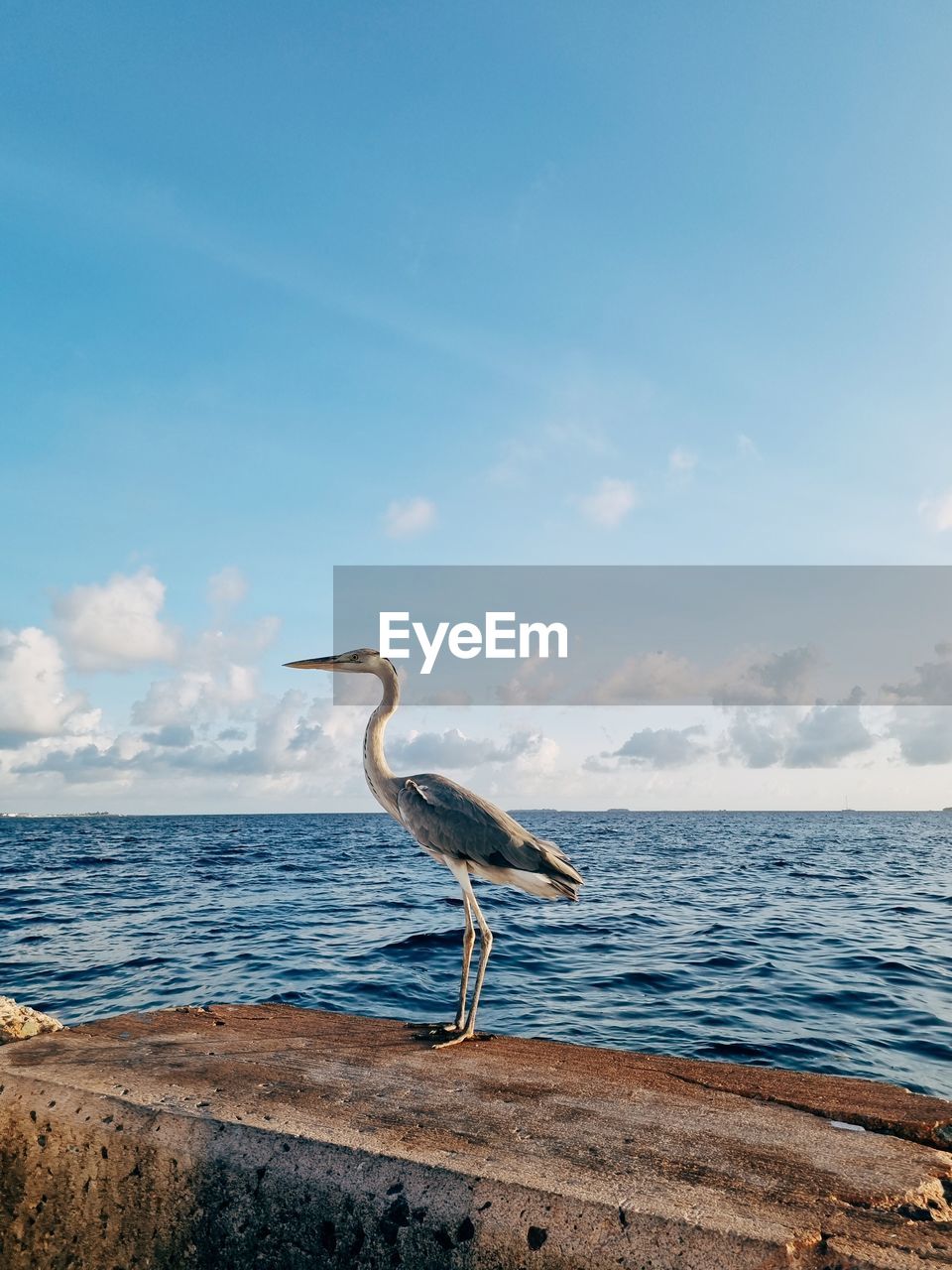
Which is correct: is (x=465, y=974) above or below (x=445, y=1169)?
below

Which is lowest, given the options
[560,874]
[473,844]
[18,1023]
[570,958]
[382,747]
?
[570,958]

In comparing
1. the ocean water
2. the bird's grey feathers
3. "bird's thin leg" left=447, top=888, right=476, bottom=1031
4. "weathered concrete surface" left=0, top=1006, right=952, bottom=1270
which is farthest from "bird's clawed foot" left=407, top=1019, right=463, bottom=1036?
the ocean water

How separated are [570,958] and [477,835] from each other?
7.34 metres

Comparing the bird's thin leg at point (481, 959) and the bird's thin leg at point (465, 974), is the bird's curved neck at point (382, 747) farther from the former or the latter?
the bird's thin leg at point (465, 974)

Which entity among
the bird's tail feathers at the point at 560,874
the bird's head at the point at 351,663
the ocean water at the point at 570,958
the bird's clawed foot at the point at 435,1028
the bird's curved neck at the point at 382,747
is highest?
the bird's head at the point at 351,663

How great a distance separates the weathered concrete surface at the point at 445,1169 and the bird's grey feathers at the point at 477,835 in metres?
1.61

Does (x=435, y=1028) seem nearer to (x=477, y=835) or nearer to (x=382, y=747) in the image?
(x=477, y=835)

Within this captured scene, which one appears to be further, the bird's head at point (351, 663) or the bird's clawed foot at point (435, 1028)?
the bird's head at point (351, 663)

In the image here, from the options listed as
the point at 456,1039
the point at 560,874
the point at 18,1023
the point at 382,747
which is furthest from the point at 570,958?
the point at 18,1023

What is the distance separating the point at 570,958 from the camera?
39.2 feet

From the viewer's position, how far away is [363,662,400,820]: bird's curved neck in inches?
249

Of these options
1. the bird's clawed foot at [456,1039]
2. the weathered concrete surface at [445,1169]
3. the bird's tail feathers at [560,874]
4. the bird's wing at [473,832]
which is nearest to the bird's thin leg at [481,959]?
the bird's clawed foot at [456,1039]

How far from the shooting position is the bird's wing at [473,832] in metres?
5.72

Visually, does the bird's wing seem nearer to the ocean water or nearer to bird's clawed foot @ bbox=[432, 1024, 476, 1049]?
bird's clawed foot @ bbox=[432, 1024, 476, 1049]
